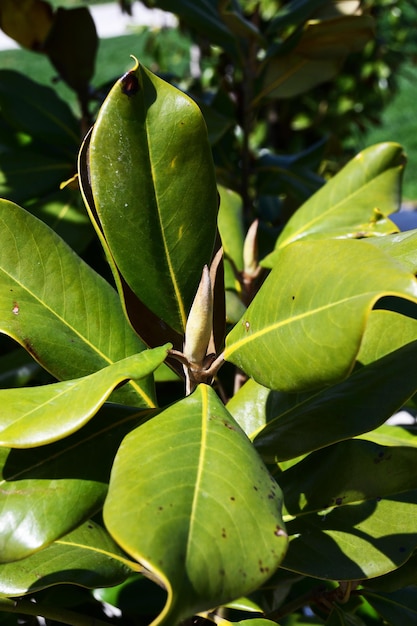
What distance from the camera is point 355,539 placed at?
3.01 ft

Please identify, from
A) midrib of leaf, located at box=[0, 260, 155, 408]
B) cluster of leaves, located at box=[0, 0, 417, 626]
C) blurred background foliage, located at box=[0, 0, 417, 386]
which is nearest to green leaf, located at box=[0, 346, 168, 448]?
cluster of leaves, located at box=[0, 0, 417, 626]

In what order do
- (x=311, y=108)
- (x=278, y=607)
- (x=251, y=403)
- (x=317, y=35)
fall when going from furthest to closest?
(x=311, y=108) → (x=317, y=35) → (x=278, y=607) → (x=251, y=403)

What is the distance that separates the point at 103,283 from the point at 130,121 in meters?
0.22

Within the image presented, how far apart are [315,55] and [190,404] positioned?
123 centimetres

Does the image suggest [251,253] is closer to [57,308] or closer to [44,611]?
[57,308]

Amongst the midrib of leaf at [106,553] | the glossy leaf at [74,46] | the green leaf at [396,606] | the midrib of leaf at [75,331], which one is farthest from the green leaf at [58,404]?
the glossy leaf at [74,46]

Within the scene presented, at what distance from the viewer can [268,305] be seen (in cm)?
79

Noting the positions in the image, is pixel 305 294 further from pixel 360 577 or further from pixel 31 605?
pixel 31 605

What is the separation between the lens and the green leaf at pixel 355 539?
88cm

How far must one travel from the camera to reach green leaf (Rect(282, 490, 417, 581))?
0.88 metres

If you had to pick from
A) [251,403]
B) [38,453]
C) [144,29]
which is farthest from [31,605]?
[144,29]

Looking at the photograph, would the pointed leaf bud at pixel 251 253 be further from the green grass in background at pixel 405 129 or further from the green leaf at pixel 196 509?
the green grass in background at pixel 405 129

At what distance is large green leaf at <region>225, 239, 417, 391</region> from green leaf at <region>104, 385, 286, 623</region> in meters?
0.08

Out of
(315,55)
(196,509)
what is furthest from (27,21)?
(196,509)
